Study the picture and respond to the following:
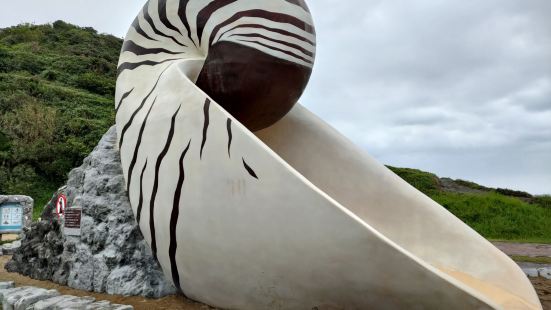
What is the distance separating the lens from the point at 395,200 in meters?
5.28

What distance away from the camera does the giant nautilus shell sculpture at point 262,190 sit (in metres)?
3.08

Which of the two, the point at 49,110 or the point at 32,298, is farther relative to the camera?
the point at 49,110

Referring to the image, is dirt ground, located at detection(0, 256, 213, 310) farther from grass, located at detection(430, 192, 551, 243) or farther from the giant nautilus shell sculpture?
grass, located at detection(430, 192, 551, 243)

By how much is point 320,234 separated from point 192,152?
1.31 meters

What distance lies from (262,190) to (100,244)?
2365mm

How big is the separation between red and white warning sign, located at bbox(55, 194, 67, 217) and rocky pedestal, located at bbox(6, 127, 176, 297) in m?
0.05

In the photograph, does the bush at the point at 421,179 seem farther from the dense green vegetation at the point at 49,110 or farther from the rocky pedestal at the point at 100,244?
the rocky pedestal at the point at 100,244

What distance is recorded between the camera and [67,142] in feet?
66.0

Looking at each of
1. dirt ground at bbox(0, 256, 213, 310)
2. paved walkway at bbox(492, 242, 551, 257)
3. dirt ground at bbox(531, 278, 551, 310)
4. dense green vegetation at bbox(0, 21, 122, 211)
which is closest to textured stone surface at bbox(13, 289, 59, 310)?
dirt ground at bbox(0, 256, 213, 310)

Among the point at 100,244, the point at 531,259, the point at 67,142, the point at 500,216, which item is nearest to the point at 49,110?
the point at 67,142

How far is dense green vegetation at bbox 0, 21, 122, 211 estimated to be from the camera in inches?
733

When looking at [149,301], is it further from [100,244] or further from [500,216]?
[500,216]

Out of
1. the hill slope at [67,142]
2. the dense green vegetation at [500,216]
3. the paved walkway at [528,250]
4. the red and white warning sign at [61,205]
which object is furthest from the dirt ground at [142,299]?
the hill slope at [67,142]

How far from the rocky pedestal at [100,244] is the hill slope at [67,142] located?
40.9 feet
